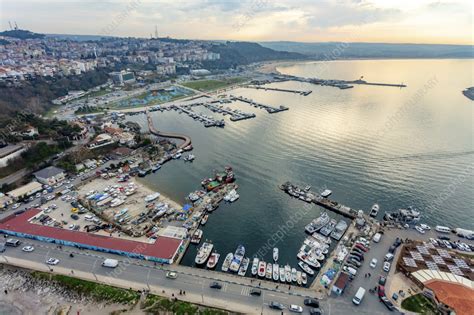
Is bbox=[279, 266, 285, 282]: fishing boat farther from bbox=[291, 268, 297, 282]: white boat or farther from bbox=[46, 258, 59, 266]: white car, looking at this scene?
bbox=[46, 258, 59, 266]: white car

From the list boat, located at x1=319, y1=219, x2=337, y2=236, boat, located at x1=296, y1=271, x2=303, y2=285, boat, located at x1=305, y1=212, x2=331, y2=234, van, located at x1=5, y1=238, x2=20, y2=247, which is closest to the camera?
boat, located at x1=296, y1=271, x2=303, y2=285

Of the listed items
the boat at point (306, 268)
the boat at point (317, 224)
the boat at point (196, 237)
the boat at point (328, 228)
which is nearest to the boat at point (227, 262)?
the boat at point (196, 237)

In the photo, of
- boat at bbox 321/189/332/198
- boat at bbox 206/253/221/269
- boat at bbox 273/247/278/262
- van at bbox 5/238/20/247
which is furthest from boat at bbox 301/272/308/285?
van at bbox 5/238/20/247

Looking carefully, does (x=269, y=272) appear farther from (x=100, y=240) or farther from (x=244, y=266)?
(x=100, y=240)

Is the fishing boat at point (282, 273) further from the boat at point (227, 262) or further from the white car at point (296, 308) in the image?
the boat at point (227, 262)

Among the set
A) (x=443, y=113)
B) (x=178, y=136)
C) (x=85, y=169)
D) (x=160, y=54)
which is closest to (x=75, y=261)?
(x=85, y=169)

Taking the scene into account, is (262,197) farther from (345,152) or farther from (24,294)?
(24,294)
